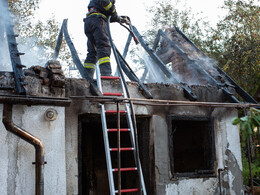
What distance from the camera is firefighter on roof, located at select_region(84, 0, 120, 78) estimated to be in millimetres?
5415

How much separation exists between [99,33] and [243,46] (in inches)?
321

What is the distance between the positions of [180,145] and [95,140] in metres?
2.41

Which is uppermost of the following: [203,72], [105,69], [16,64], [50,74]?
[203,72]

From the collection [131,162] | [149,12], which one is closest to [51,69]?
[131,162]

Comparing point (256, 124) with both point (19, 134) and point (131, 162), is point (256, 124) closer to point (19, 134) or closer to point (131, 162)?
point (19, 134)

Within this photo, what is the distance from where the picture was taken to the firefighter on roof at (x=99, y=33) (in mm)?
5415

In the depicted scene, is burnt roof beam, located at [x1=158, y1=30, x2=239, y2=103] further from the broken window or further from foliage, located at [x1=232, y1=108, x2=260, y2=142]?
foliage, located at [x1=232, y1=108, x2=260, y2=142]

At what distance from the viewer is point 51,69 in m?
4.26

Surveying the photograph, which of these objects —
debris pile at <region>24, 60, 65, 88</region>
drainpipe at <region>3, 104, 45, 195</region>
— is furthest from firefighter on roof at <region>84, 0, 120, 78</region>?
drainpipe at <region>3, 104, 45, 195</region>

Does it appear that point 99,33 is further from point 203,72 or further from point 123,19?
point 203,72

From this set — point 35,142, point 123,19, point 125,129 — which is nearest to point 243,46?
point 123,19

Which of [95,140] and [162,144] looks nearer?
[162,144]

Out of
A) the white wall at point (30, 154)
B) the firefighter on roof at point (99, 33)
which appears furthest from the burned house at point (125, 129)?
the firefighter on roof at point (99, 33)

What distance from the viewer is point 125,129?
14.5 ft
